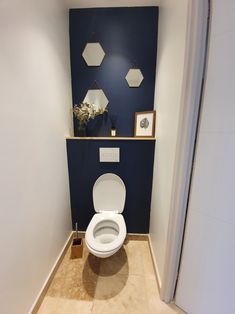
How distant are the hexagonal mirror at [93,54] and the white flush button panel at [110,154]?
36.2 inches

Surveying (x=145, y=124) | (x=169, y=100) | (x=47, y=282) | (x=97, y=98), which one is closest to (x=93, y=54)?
(x=97, y=98)

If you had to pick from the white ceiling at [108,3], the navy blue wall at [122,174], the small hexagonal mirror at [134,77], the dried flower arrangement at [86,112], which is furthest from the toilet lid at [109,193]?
the white ceiling at [108,3]

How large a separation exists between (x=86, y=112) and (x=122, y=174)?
0.76 m

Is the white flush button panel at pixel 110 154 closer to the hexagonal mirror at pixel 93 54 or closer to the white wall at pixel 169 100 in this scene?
the white wall at pixel 169 100

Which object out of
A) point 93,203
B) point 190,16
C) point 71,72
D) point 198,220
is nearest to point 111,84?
point 71,72

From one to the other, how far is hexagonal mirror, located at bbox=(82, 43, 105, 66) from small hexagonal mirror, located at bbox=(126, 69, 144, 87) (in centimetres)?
34

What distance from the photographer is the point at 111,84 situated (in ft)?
6.11

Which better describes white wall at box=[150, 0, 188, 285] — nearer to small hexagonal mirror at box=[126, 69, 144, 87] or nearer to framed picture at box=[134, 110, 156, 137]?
framed picture at box=[134, 110, 156, 137]

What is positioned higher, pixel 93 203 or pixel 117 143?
pixel 117 143

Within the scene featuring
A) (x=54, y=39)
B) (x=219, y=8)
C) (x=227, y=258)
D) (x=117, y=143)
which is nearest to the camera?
(x=219, y=8)

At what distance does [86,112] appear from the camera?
5.90 ft

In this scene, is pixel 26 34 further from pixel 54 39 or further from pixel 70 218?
pixel 70 218

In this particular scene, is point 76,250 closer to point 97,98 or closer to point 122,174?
point 122,174

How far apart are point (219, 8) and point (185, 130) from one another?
584 mm
